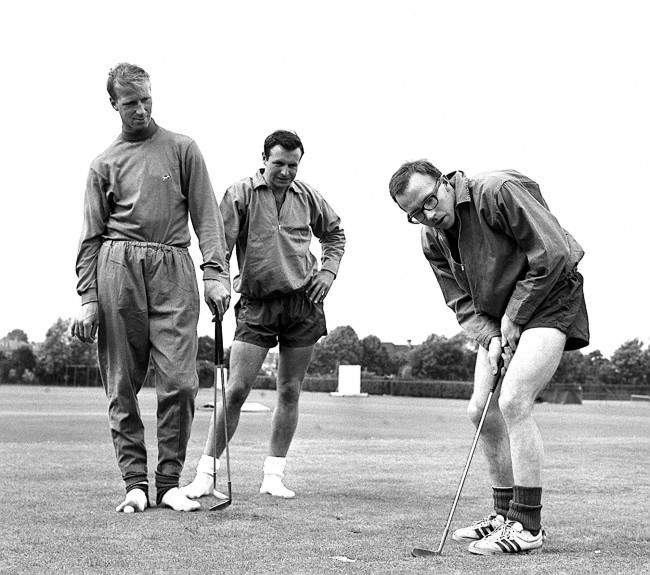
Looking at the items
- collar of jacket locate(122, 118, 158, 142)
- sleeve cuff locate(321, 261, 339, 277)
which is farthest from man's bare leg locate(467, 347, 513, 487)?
collar of jacket locate(122, 118, 158, 142)

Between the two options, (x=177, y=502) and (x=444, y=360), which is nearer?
(x=177, y=502)

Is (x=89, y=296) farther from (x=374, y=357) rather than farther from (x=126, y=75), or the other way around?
(x=374, y=357)

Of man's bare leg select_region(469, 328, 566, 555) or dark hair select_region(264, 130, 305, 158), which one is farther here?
dark hair select_region(264, 130, 305, 158)

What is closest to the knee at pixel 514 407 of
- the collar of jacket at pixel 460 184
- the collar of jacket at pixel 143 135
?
the collar of jacket at pixel 460 184

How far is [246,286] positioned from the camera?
20.9 feet

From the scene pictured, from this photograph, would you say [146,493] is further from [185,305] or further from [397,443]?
[397,443]

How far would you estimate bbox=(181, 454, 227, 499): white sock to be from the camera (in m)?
5.91

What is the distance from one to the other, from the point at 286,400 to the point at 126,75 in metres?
2.33

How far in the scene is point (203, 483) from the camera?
598 cm

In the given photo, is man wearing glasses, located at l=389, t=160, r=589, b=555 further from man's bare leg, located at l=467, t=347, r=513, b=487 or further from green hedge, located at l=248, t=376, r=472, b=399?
green hedge, located at l=248, t=376, r=472, b=399

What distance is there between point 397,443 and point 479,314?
7273mm

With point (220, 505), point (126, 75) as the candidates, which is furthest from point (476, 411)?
point (126, 75)

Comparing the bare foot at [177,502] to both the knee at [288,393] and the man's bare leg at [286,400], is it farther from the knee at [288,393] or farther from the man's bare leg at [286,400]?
the knee at [288,393]

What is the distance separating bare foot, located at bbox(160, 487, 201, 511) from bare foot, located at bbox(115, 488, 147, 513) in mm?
121
